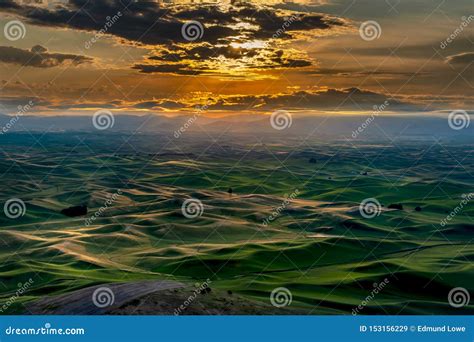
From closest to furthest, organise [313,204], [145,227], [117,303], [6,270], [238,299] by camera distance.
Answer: [117,303]
[238,299]
[6,270]
[145,227]
[313,204]

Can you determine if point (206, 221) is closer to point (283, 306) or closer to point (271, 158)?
point (283, 306)

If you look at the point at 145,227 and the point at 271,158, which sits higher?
the point at 271,158

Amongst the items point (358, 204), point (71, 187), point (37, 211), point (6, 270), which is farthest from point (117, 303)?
point (71, 187)

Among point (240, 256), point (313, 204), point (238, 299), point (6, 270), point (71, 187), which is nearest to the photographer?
point (238, 299)

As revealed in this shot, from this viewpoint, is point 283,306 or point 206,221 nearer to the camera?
point 283,306

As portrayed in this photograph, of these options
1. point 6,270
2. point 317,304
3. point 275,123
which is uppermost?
point 275,123

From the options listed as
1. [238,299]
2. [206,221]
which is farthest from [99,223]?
[238,299]
